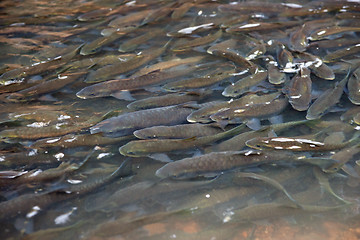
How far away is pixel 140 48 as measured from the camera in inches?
223

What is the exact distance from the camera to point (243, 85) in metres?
4.38

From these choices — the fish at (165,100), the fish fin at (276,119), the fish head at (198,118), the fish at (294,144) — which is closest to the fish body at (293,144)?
the fish at (294,144)

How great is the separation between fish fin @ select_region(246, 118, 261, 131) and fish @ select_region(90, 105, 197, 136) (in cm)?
63

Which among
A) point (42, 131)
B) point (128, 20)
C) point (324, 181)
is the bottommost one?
point (324, 181)

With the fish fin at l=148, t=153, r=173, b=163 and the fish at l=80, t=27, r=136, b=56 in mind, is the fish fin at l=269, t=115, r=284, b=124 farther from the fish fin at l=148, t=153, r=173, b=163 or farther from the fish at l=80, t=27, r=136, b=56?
Result: the fish at l=80, t=27, r=136, b=56

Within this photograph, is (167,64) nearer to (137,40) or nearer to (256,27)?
(137,40)

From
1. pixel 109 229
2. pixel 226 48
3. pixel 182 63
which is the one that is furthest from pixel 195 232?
pixel 226 48

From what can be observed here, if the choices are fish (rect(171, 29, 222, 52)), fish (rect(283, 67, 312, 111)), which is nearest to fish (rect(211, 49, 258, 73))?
fish (rect(171, 29, 222, 52))

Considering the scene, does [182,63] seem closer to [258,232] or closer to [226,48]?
[226,48]

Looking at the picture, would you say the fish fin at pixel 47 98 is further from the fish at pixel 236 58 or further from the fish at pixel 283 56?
the fish at pixel 283 56

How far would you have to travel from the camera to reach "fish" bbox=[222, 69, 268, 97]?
4.32 metres

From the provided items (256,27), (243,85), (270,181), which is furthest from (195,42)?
(270,181)

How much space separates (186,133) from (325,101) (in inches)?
62.6

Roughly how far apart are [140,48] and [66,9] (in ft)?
7.22
